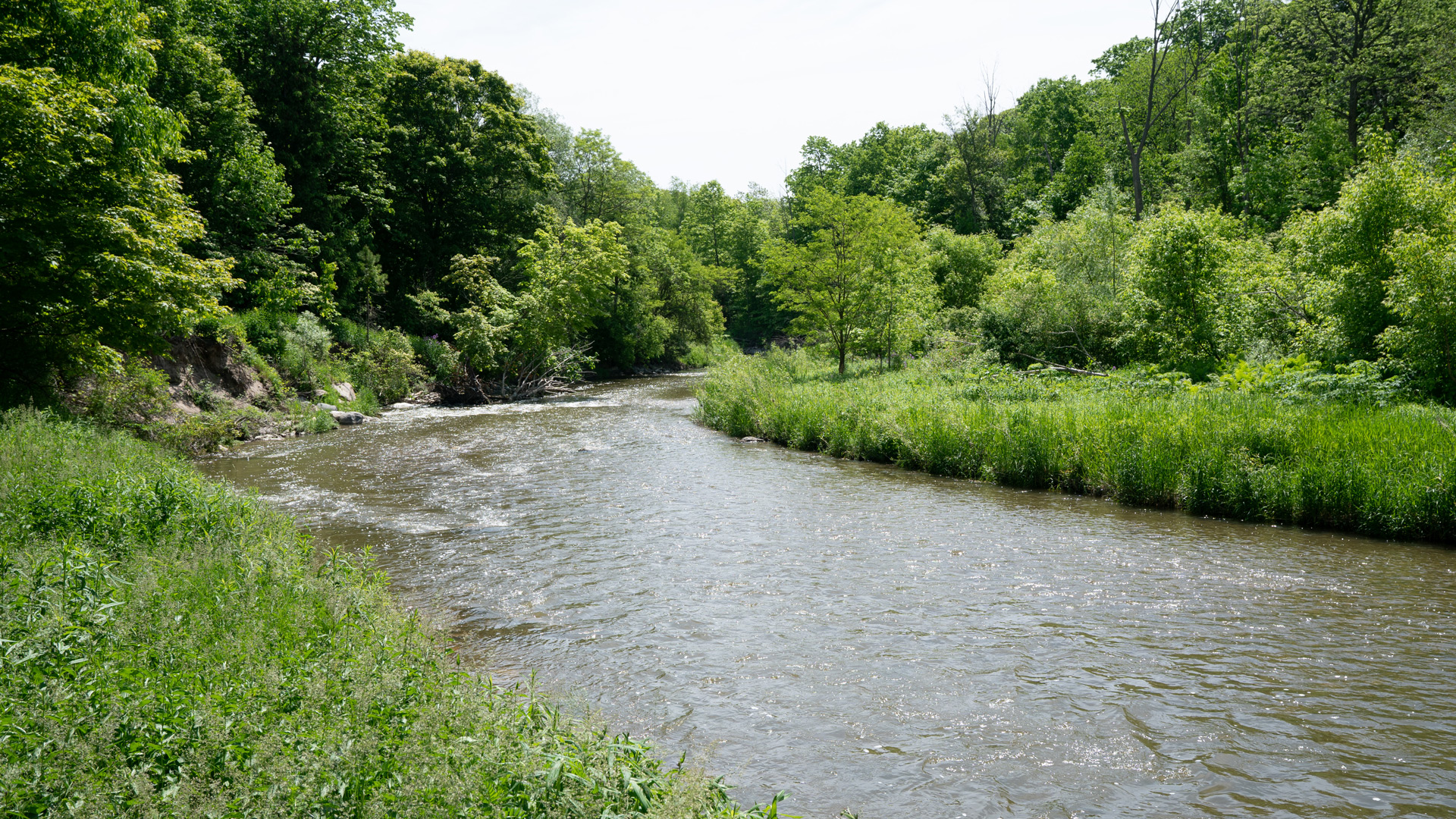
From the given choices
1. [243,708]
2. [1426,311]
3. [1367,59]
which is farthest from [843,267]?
[243,708]

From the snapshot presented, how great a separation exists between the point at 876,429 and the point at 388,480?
11461 mm

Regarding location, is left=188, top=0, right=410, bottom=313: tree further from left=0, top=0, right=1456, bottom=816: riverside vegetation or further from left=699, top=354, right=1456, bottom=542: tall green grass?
left=699, top=354, right=1456, bottom=542: tall green grass

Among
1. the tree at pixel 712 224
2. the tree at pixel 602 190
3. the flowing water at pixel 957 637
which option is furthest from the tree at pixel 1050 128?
the flowing water at pixel 957 637

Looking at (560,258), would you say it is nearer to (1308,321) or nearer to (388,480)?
(388,480)

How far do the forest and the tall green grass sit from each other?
251 centimetres

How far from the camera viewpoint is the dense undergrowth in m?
3.37

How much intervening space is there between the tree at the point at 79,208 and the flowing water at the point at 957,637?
4.14 metres

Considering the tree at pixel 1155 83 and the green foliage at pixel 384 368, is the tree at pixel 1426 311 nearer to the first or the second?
the green foliage at pixel 384 368

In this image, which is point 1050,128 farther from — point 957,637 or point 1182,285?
point 957,637

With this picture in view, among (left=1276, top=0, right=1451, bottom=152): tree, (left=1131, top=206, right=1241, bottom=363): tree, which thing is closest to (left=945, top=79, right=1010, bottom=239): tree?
(left=1276, top=0, right=1451, bottom=152): tree

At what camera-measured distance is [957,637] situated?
7980mm

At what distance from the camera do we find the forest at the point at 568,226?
1292 centimetres

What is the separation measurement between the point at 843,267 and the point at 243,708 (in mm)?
28706

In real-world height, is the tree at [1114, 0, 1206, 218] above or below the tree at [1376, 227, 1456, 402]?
above
